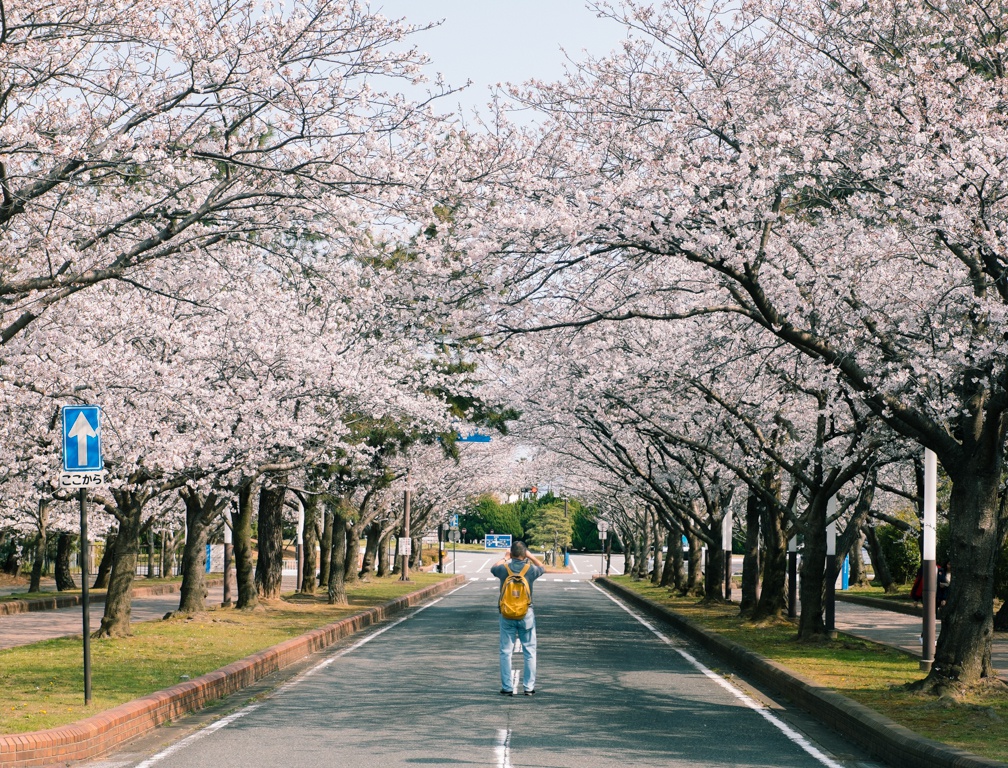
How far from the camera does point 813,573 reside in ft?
64.4

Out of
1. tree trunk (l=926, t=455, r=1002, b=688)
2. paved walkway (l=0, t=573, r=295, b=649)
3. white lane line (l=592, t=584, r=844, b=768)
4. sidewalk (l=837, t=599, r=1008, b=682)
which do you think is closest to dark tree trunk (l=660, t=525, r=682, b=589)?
sidewalk (l=837, t=599, r=1008, b=682)

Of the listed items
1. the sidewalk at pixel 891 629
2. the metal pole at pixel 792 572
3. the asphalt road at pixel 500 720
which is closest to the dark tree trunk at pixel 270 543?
the asphalt road at pixel 500 720

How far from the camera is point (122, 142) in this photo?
9922mm

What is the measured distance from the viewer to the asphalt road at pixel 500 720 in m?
9.48

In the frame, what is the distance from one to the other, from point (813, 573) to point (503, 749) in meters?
11.2

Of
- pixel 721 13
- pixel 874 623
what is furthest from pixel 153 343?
pixel 874 623

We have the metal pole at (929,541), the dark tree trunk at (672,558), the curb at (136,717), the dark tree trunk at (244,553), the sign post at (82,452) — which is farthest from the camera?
the dark tree trunk at (672,558)

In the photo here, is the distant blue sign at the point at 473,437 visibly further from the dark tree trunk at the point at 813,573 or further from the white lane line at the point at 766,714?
the dark tree trunk at the point at 813,573

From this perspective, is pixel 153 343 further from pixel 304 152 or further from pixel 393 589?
pixel 393 589

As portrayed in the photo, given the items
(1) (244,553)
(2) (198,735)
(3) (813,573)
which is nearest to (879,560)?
(3) (813,573)

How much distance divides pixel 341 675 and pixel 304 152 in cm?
808

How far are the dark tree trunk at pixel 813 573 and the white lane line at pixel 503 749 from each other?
9.91 metres

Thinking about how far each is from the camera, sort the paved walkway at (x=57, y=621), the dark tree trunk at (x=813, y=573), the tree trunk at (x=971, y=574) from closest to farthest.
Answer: the tree trunk at (x=971, y=574)
the dark tree trunk at (x=813, y=573)
the paved walkway at (x=57, y=621)

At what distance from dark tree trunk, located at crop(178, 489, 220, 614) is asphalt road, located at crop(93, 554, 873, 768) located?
5.78 metres
